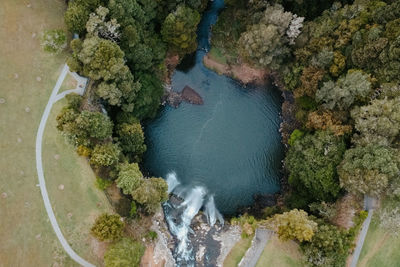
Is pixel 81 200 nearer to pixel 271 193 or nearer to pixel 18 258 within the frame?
pixel 18 258

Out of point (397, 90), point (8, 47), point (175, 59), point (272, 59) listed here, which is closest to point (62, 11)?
point (8, 47)

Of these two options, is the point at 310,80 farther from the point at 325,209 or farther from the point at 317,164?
the point at 325,209

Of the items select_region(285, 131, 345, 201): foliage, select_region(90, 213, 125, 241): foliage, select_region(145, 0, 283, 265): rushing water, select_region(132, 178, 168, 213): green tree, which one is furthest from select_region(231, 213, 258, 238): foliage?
select_region(90, 213, 125, 241): foliage

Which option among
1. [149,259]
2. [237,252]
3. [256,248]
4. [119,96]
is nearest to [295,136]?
[256,248]

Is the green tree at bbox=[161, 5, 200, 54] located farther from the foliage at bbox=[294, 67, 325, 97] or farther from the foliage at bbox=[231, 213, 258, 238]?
the foliage at bbox=[231, 213, 258, 238]

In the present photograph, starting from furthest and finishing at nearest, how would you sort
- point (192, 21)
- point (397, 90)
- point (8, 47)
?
point (192, 21) < point (8, 47) < point (397, 90)
